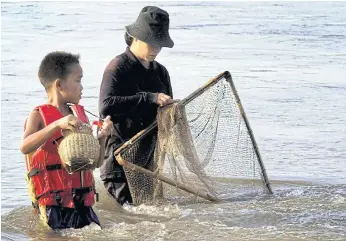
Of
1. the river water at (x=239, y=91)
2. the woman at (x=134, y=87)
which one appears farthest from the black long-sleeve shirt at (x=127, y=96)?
the river water at (x=239, y=91)

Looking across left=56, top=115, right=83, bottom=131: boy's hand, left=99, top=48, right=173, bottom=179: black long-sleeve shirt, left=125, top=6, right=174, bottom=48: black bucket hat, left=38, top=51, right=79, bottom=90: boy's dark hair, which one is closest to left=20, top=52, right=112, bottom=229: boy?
left=38, top=51, right=79, bottom=90: boy's dark hair

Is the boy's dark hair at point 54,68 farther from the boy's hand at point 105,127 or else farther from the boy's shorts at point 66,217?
the boy's shorts at point 66,217

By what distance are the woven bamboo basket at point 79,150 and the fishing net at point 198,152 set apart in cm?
128

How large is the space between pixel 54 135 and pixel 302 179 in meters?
3.74

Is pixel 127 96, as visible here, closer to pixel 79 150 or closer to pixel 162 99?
pixel 162 99

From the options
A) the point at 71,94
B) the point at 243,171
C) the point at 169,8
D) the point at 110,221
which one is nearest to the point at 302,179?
the point at 243,171

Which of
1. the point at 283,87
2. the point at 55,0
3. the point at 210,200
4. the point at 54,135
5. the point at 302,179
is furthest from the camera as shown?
the point at 55,0

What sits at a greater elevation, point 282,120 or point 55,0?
point 55,0

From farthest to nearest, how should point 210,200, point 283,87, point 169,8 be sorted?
point 169,8 → point 283,87 → point 210,200

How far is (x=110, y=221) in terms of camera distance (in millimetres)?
7543

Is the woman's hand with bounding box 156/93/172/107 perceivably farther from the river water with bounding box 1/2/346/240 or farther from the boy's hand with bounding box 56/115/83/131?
the boy's hand with bounding box 56/115/83/131

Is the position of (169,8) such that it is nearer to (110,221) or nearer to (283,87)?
(283,87)

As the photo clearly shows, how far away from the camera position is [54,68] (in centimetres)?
621

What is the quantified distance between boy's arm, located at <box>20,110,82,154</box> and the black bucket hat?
1610 millimetres
